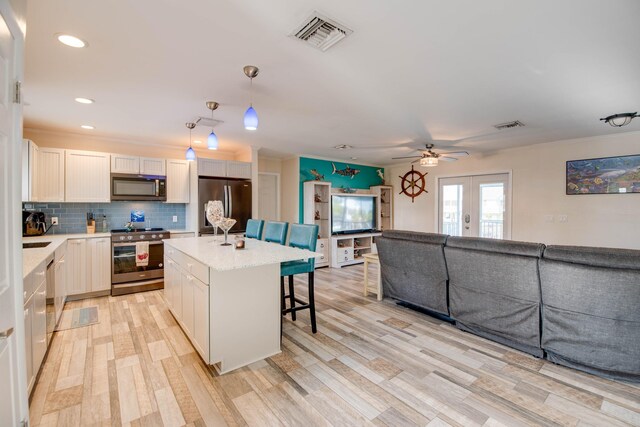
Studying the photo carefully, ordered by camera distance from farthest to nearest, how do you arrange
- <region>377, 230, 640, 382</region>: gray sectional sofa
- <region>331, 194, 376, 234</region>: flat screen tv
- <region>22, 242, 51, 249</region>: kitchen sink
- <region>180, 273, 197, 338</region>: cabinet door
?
<region>331, 194, 376, 234</region>: flat screen tv, <region>22, 242, 51, 249</region>: kitchen sink, <region>180, 273, 197, 338</region>: cabinet door, <region>377, 230, 640, 382</region>: gray sectional sofa

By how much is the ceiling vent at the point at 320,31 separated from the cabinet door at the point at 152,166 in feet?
12.7

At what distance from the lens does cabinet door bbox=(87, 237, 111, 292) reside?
13.6 ft

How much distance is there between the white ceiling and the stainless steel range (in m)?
1.61

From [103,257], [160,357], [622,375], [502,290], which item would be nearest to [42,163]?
[103,257]

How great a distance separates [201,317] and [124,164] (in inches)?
135

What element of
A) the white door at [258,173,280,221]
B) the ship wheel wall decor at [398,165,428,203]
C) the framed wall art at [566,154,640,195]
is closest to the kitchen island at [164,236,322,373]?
the white door at [258,173,280,221]

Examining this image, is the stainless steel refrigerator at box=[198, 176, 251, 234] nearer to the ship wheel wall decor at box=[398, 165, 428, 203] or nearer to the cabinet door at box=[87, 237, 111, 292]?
the cabinet door at box=[87, 237, 111, 292]

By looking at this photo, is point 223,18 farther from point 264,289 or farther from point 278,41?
point 264,289

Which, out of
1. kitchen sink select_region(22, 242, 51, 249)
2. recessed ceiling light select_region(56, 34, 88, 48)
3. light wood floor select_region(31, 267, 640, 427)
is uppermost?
recessed ceiling light select_region(56, 34, 88, 48)

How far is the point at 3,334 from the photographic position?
A: 113 centimetres

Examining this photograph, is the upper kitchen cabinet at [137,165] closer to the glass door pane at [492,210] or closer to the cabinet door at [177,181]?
the cabinet door at [177,181]

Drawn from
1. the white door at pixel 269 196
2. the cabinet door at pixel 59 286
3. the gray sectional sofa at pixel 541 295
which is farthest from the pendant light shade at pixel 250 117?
Result: the white door at pixel 269 196

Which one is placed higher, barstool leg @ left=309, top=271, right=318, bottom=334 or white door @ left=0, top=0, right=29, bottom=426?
white door @ left=0, top=0, right=29, bottom=426

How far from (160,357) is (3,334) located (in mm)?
1609
